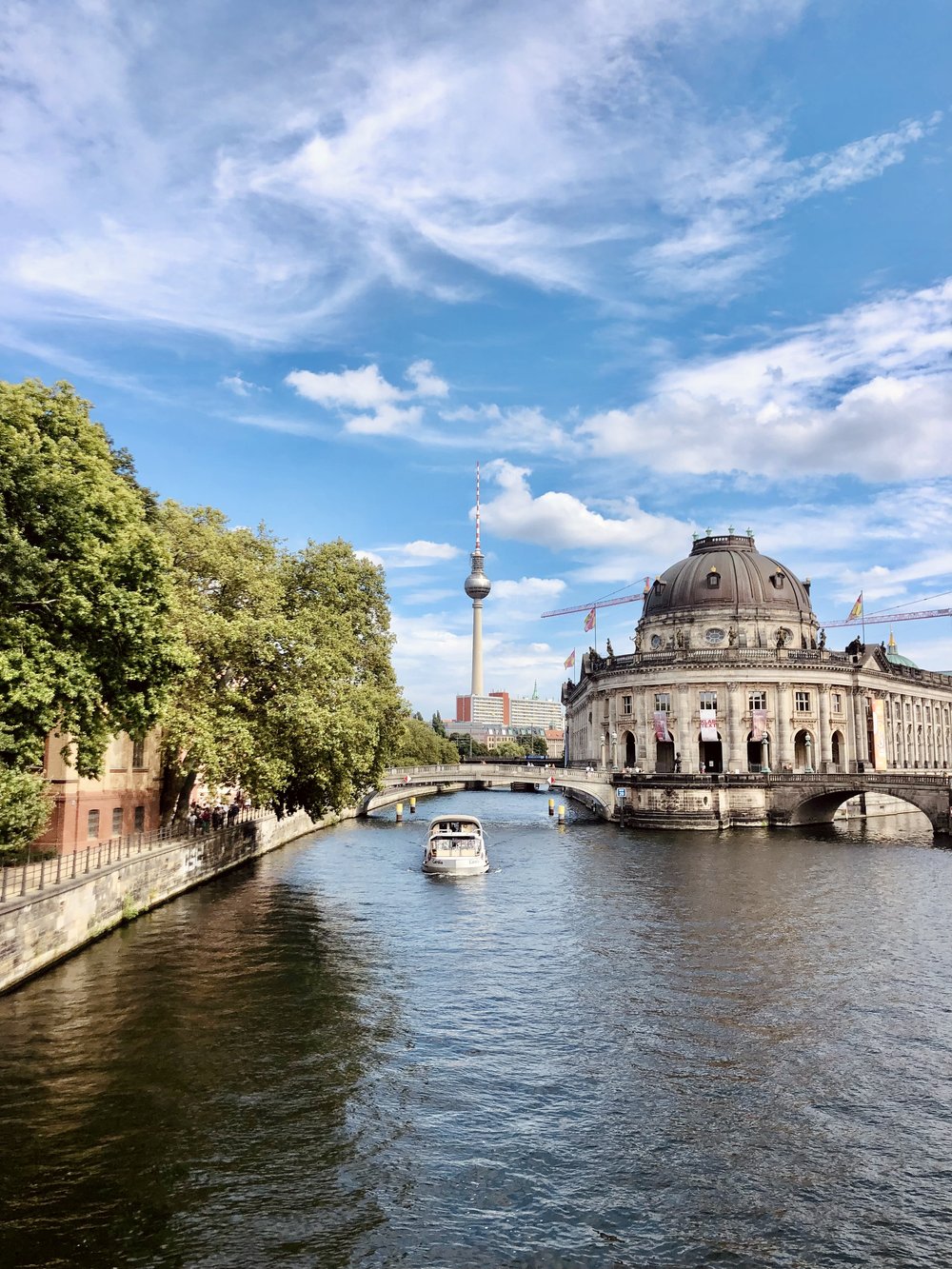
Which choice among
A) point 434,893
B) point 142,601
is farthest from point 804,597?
point 142,601

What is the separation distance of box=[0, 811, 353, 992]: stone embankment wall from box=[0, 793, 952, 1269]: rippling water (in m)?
0.99

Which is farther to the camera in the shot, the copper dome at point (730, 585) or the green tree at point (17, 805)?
the copper dome at point (730, 585)

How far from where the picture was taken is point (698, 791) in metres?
101

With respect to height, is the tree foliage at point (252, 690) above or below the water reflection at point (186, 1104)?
above

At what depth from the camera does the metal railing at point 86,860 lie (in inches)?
1292

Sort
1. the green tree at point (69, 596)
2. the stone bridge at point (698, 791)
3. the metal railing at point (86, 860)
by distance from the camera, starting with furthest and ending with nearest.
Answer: the stone bridge at point (698, 791) < the metal railing at point (86, 860) < the green tree at point (69, 596)

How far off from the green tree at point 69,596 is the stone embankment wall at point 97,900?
15.6 feet

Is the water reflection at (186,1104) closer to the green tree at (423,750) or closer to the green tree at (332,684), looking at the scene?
the green tree at (332,684)

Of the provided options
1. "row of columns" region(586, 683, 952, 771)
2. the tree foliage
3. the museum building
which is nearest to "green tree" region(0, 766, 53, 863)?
the tree foliage

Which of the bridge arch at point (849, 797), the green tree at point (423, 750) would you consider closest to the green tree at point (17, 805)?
the bridge arch at point (849, 797)

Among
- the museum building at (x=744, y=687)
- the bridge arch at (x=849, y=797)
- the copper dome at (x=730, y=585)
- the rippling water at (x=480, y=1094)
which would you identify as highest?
the copper dome at (x=730, y=585)

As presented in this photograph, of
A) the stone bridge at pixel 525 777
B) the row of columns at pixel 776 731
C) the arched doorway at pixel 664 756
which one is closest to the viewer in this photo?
the stone bridge at pixel 525 777

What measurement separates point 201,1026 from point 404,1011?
20.4ft

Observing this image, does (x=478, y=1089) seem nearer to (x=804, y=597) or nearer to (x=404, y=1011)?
(x=404, y=1011)
